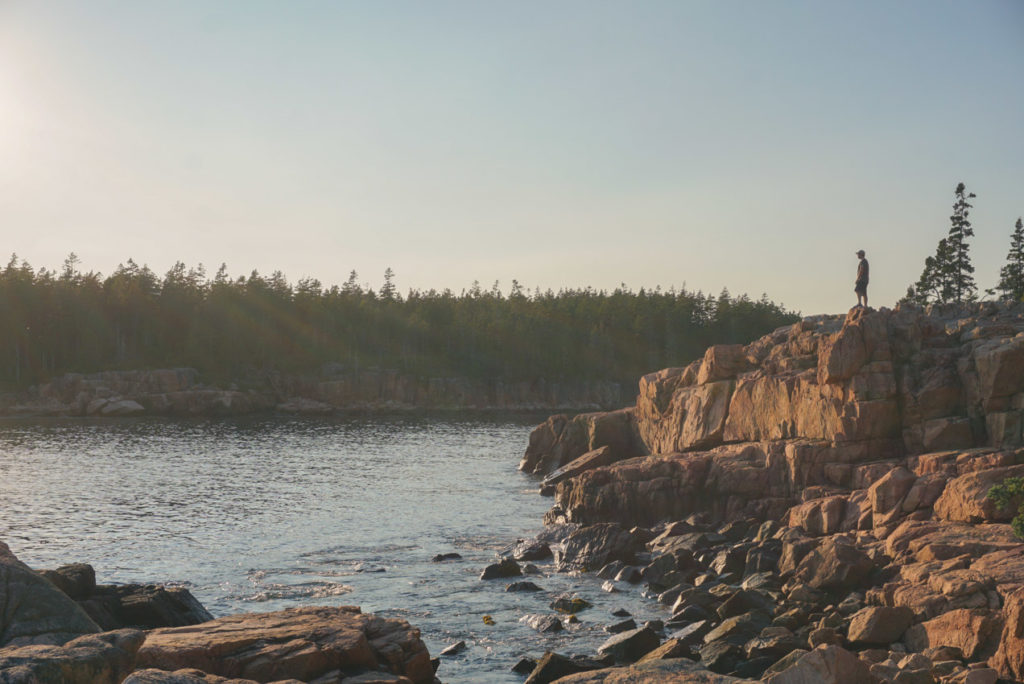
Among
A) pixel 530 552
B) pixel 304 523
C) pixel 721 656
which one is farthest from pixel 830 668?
pixel 304 523

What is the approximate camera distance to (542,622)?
102ft

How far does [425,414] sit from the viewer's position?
15650cm

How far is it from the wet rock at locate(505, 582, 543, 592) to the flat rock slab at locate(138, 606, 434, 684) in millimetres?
13607

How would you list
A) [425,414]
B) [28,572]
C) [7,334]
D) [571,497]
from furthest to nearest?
[425,414] → [7,334] → [571,497] → [28,572]

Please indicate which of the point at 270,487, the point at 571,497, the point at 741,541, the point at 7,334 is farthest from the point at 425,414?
the point at 741,541

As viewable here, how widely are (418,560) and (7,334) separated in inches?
5274

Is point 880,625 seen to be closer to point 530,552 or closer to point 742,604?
point 742,604

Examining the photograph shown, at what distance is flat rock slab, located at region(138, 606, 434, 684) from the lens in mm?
18844

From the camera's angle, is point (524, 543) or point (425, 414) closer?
point (524, 543)

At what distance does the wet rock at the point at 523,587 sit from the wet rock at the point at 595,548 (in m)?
4.42

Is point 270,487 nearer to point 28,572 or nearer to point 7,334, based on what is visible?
point 28,572

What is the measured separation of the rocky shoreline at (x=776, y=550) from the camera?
63.2 feet

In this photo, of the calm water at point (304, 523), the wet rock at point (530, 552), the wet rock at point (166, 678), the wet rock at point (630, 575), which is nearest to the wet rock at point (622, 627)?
the calm water at point (304, 523)

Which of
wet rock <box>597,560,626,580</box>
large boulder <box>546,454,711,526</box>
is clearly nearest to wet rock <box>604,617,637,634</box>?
wet rock <box>597,560,626,580</box>
